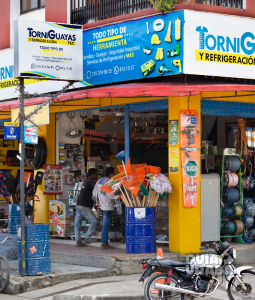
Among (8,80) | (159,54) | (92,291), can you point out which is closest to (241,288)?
(92,291)

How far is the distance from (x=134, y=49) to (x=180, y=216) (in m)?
3.54

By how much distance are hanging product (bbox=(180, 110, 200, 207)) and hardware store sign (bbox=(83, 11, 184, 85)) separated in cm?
99

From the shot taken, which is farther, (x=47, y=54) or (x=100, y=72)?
(x=100, y=72)

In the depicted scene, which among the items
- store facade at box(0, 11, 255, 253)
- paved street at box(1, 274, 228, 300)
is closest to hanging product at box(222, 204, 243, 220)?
store facade at box(0, 11, 255, 253)

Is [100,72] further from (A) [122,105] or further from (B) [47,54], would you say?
(B) [47,54]

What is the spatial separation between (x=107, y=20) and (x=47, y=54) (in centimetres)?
205

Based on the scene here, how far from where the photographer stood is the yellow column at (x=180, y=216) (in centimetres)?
1010

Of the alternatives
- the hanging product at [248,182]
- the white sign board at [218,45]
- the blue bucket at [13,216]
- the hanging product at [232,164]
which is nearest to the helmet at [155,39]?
the white sign board at [218,45]

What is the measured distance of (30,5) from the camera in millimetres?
13930

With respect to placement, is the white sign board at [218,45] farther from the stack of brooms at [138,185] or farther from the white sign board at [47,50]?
the white sign board at [47,50]

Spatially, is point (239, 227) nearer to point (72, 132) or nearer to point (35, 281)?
point (35, 281)

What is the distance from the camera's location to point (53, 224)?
12.8 meters

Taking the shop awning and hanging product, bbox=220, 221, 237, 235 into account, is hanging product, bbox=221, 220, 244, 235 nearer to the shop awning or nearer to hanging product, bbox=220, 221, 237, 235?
hanging product, bbox=220, 221, 237, 235

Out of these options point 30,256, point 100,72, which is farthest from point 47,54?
point 30,256
